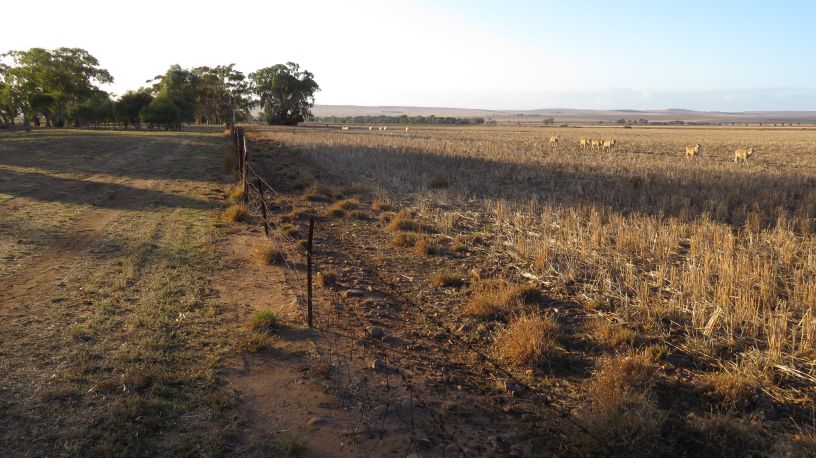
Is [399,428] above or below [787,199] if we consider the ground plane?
below

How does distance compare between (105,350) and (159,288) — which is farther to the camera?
(159,288)

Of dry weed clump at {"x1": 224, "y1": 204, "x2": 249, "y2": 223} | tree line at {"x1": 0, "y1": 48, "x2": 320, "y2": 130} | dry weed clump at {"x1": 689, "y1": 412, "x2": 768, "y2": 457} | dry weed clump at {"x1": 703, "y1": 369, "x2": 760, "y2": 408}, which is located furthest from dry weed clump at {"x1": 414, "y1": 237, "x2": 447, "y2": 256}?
tree line at {"x1": 0, "y1": 48, "x2": 320, "y2": 130}

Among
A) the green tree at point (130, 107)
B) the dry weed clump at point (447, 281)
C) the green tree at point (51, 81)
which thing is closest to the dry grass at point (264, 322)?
the dry weed clump at point (447, 281)

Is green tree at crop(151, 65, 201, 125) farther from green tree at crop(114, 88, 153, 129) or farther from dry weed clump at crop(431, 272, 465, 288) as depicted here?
dry weed clump at crop(431, 272, 465, 288)

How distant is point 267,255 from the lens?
909cm

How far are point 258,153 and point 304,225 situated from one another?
67.8 feet

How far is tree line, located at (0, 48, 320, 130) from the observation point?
69438mm

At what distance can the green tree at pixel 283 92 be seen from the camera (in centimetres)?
10356

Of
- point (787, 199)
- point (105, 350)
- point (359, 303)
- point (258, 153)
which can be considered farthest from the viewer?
point (258, 153)

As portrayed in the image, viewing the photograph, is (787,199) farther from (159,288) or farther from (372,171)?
(159,288)

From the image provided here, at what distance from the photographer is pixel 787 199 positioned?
45.1ft

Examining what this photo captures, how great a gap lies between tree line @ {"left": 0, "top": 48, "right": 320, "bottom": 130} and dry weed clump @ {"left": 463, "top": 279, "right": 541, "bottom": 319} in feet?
160

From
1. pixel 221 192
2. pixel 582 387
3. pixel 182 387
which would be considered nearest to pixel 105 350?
pixel 182 387

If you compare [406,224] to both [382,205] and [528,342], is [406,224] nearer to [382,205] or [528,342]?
[382,205]
